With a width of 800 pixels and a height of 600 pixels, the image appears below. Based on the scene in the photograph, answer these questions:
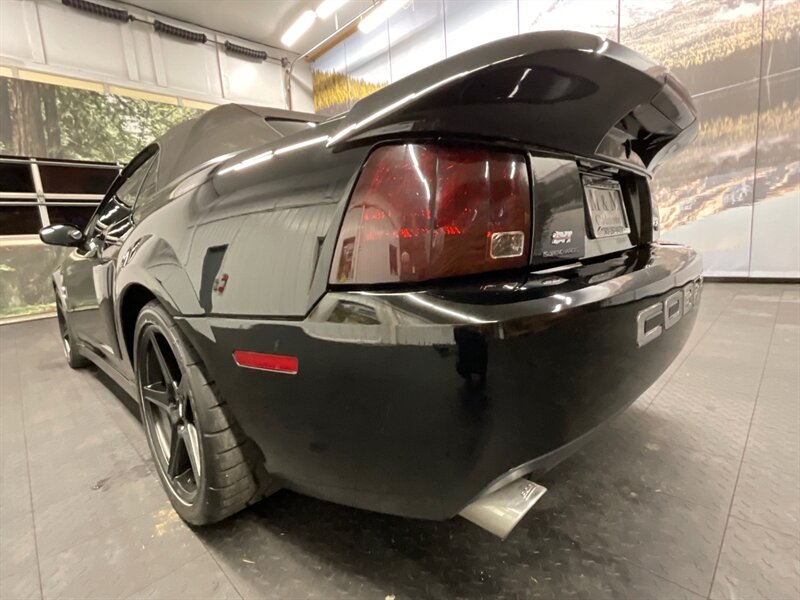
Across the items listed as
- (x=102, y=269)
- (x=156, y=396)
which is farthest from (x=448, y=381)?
(x=102, y=269)

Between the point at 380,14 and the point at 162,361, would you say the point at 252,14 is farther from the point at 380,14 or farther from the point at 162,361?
the point at 162,361

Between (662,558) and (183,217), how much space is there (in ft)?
4.79

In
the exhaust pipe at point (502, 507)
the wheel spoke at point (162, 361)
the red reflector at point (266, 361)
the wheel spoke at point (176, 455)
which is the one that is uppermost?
the red reflector at point (266, 361)

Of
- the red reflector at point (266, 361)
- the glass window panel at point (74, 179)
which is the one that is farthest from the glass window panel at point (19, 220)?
the red reflector at point (266, 361)

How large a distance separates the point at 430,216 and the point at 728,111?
528cm

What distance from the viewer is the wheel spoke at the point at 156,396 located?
125 centimetres

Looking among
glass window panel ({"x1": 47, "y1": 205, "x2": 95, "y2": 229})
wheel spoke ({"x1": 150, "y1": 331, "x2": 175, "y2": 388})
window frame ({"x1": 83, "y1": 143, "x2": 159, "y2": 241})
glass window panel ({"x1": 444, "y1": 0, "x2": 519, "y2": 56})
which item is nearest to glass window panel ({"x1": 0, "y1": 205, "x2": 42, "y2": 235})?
glass window panel ({"x1": 47, "y1": 205, "x2": 95, "y2": 229})

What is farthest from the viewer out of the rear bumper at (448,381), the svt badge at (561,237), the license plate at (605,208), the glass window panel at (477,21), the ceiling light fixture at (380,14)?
the ceiling light fixture at (380,14)

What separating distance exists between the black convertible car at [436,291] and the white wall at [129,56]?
752 centimetres

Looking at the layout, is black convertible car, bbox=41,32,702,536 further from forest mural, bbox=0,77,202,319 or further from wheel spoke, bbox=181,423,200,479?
forest mural, bbox=0,77,202,319

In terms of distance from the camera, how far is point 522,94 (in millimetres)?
658

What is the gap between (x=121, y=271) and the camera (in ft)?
4.43

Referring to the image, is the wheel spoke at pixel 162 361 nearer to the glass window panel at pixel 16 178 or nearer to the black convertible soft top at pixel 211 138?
the black convertible soft top at pixel 211 138

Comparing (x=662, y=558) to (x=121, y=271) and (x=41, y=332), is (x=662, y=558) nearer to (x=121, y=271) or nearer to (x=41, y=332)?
(x=121, y=271)
